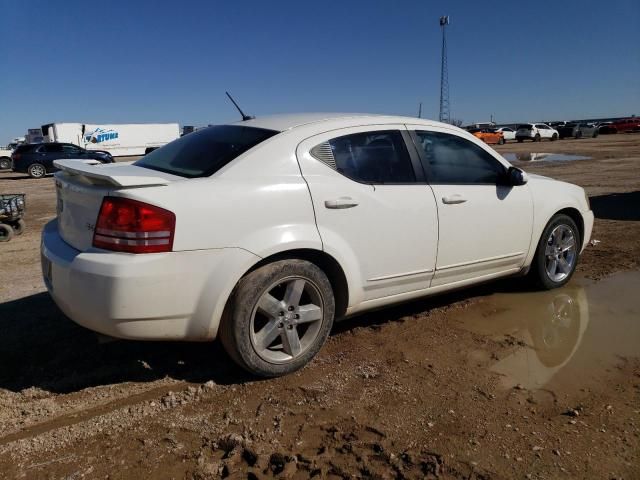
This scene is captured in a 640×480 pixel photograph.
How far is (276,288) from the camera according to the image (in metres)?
3.21

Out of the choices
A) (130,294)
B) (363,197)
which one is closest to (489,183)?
(363,197)

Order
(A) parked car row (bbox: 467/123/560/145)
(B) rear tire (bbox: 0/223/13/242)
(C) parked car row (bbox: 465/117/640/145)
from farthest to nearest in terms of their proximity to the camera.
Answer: (A) parked car row (bbox: 467/123/560/145)
(C) parked car row (bbox: 465/117/640/145)
(B) rear tire (bbox: 0/223/13/242)

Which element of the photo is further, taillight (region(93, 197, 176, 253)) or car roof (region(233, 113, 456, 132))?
car roof (region(233, 113, 456, 132))

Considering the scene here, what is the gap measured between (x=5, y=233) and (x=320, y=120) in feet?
21.2

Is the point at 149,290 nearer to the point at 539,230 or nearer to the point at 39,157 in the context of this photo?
the point at 539,230

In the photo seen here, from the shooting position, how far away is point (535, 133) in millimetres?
44438

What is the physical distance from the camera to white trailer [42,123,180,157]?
128ft

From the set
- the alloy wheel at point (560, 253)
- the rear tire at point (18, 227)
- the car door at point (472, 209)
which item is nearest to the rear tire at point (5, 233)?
the rear tire at point (18, 227)

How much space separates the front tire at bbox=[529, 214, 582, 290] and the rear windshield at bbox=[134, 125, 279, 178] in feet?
8.89

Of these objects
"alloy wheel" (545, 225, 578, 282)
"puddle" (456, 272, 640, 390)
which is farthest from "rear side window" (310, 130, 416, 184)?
"alloy wheel" (545, 225, 578, 282)

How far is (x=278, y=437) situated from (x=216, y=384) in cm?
70

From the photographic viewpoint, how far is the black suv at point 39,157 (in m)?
22.2

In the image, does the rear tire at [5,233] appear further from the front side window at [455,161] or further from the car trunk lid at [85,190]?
the front side window at [455,161]

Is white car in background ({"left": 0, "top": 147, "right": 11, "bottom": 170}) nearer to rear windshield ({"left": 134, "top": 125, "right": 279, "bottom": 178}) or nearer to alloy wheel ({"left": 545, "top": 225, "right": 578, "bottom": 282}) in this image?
rear windshield ({"left": 134, "top": 125, "right": 279, "bottom": 178})
